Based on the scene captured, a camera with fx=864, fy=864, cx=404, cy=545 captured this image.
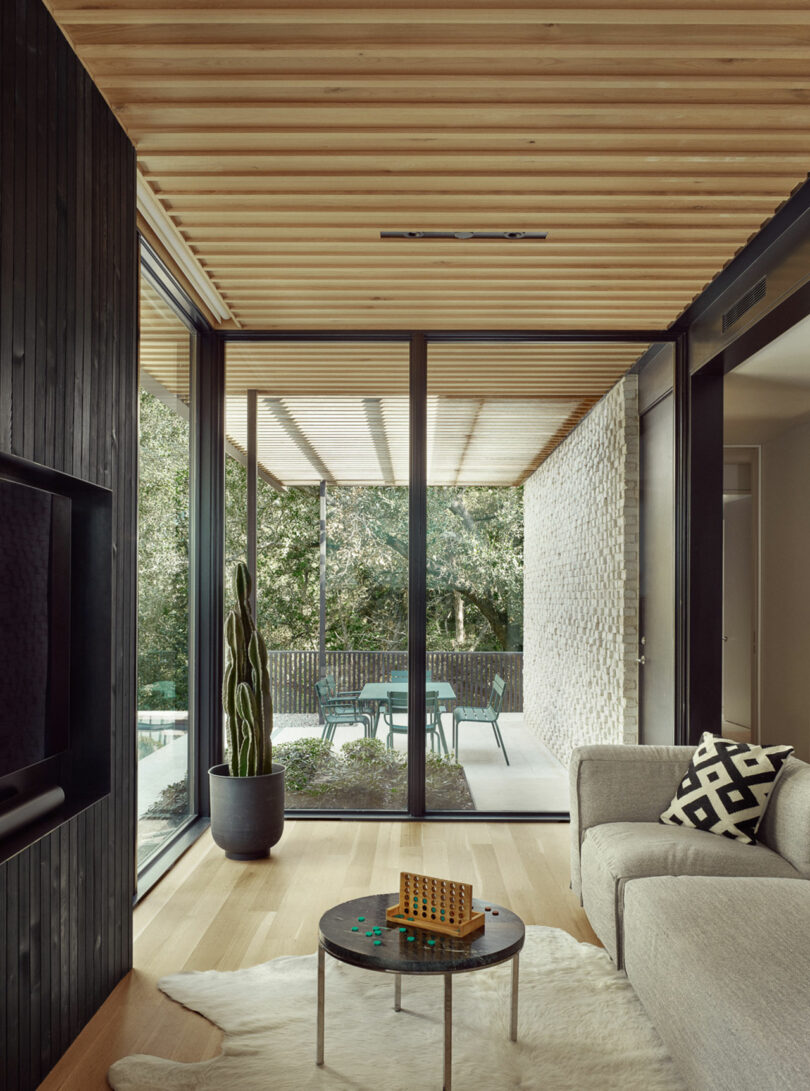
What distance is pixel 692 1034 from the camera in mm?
2055

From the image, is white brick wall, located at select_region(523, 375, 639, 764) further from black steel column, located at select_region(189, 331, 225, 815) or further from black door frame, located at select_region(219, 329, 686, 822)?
black steel column, located at select_region(189, 331, 225, 815)

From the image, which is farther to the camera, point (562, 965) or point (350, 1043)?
point (562, 965)

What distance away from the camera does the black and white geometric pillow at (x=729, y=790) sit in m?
3.03

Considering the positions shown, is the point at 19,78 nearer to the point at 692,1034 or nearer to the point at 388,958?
the point at 388,958

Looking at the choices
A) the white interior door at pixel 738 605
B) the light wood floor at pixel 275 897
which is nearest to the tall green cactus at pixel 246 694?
the light wood floor at pixel 275 897

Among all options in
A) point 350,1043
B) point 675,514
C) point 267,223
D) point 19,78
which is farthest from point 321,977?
point 675,514

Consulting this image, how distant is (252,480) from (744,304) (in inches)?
108

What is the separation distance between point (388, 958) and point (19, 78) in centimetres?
234

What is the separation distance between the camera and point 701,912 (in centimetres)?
238

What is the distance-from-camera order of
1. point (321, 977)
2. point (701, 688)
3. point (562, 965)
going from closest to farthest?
point (321, 977)
point (562, 965)
point (701, 688)

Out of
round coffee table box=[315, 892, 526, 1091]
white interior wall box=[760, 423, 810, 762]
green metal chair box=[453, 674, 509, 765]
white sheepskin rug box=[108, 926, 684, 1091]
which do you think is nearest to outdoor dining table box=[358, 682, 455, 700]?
green metal chair box=[453, 674, 509, 765]

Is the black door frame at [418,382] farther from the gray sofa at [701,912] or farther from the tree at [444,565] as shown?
the gray sofa at [701,912]

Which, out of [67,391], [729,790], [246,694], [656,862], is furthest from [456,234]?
[656,862]

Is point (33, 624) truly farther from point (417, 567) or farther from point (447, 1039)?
point (417, 567)
